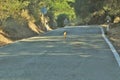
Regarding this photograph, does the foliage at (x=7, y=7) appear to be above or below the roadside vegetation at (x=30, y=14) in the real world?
above

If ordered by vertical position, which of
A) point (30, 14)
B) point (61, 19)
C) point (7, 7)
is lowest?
point (61, 19)

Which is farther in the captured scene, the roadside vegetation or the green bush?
the green bush

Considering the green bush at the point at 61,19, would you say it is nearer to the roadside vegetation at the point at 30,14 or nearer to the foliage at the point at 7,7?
the roadside vegetation at the point at 30,14

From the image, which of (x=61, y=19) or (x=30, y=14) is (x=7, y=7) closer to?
(x=30, y=14)

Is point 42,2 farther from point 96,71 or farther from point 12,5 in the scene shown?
point 96,71

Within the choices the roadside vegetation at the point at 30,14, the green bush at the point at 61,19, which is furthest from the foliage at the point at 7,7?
the green bush at the point at 61,19

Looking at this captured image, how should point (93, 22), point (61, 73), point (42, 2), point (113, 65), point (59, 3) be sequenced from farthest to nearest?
point (93, 22), point (59, 3), point (42, 2), point (113, 65), point (61, 73)

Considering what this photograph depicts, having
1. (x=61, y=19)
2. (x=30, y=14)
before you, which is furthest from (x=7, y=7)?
(x=61, y=19)

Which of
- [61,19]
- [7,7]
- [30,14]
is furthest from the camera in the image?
[61,19]

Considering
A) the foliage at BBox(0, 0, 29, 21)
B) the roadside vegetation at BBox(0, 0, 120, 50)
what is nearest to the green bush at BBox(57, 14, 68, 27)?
the roadside vegetation at BBox(0, 0, 120, 50)

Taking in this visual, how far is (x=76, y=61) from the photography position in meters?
16.7

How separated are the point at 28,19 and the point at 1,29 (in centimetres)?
1325

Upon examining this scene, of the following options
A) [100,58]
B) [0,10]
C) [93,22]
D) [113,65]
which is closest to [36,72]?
[113,65]

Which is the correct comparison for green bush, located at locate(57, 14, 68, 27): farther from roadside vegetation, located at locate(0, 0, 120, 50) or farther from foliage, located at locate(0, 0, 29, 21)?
foliage, located at locate(0, 0, 29, 21)
